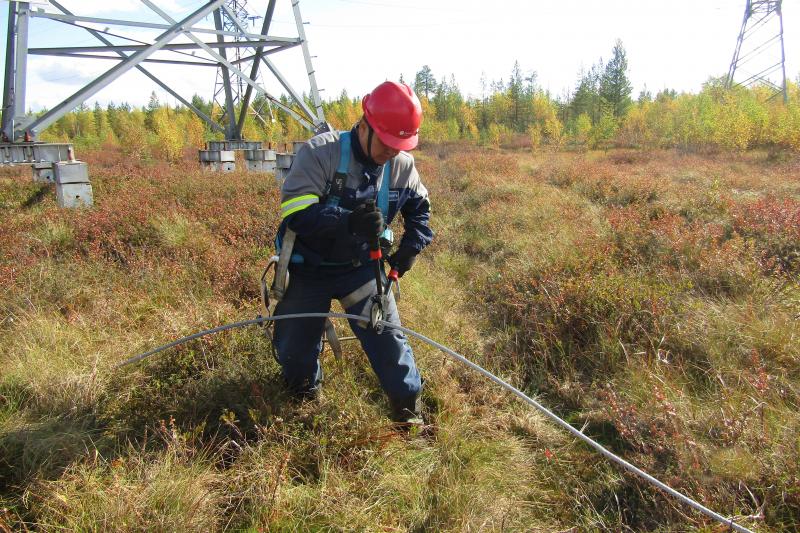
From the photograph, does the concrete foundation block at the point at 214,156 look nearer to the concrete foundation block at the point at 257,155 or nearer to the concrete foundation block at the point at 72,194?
the concrete foundation block at the point at 257,155

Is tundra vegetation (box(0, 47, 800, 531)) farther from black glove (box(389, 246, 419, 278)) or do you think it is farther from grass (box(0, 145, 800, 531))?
black glove (box(389, 246, 419, 278))

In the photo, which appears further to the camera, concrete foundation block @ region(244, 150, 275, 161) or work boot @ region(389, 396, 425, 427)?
concrete foundation block @ region(244, 150, 275, 161)

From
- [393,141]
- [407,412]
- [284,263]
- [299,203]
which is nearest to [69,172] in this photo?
[284,263]

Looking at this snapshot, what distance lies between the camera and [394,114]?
221 centimetres

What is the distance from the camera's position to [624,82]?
40375 mm

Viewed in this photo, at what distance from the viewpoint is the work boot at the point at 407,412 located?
2.60 metres

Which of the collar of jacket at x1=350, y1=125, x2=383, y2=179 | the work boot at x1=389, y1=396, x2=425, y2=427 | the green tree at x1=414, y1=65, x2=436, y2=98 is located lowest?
the work boot at x1=389, y1=396, x2=425, y2=427

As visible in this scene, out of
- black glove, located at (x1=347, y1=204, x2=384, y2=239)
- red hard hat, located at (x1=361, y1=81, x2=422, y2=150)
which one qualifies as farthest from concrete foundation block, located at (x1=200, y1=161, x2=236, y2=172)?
black glove, located at (x1=347, y1=204, x2=384, y2=239)

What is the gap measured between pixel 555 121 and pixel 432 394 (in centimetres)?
3270

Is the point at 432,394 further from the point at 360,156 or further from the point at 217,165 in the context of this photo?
the point at 217,165

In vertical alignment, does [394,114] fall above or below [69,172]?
below

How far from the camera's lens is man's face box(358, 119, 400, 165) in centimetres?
229

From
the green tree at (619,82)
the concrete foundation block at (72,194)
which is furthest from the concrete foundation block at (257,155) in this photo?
the green tree at (619,82)

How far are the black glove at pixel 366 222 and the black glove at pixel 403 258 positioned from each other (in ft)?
1.66
